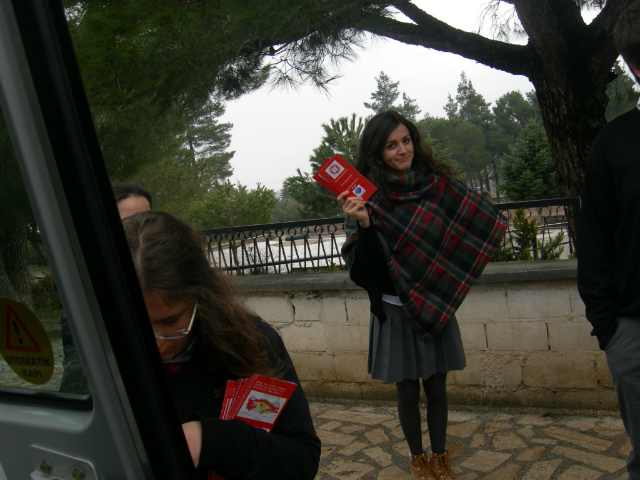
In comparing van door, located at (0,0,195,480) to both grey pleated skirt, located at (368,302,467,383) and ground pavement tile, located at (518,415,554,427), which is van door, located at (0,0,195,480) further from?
ground pavement tile, located at (518,415,554,427)

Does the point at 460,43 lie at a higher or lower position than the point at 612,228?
higher

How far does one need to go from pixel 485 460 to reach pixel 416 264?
1.34m

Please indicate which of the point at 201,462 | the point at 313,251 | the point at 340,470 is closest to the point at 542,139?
the point at 313,251

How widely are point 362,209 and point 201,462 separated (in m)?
1.59

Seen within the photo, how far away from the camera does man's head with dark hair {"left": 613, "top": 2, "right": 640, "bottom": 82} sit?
5.85 feet

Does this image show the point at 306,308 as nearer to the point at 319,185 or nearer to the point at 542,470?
the point at 542,470

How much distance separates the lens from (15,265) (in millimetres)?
896

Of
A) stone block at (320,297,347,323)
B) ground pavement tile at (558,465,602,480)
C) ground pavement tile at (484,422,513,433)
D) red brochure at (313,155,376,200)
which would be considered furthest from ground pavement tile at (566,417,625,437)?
red brochure at (313,155,376,200)

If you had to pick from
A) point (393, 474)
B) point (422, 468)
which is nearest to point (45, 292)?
point (422, 468)

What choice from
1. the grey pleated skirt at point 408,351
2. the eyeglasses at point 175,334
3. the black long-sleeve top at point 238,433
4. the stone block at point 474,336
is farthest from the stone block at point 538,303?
the eyeglasses at point 175,334

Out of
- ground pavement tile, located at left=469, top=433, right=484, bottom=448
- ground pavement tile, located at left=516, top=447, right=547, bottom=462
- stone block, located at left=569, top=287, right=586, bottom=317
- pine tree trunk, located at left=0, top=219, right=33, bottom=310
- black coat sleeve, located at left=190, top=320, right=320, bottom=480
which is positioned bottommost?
ground pavement tile, located at left=516, top=447, right=547, bottom=462

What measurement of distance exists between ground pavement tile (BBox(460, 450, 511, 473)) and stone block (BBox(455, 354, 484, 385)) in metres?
0.67

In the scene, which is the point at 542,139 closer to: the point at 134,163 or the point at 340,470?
the point at 134,163

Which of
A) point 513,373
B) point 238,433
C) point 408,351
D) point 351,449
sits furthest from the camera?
Answer: point 513,373
